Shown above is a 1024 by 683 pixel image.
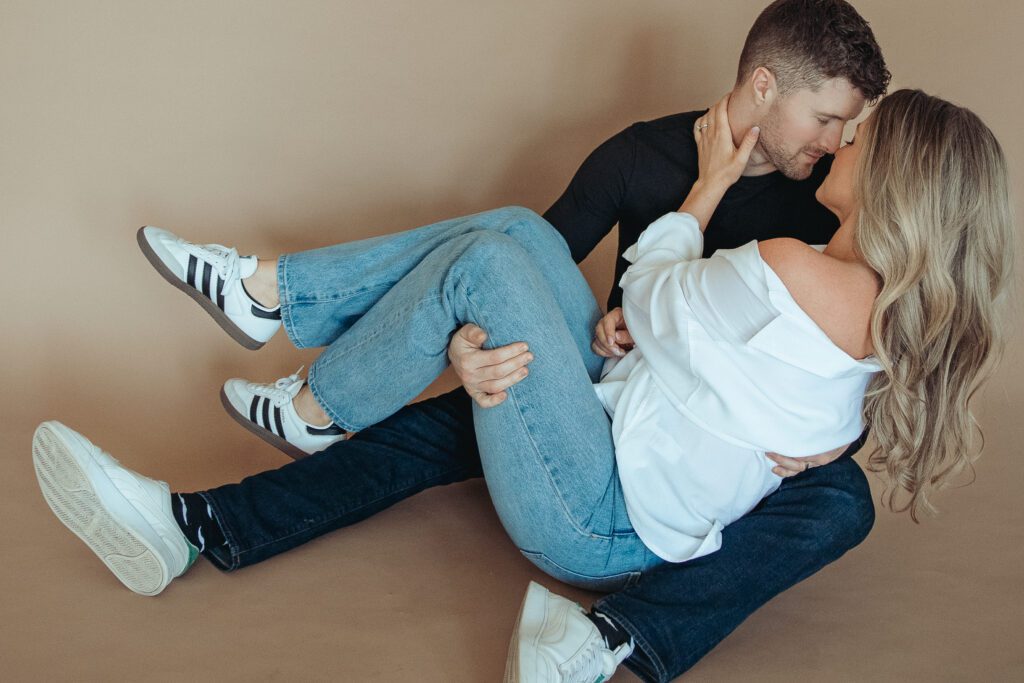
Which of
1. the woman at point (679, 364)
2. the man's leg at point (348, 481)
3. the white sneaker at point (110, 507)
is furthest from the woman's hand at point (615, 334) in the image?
the white sneaker at point (110, 507)

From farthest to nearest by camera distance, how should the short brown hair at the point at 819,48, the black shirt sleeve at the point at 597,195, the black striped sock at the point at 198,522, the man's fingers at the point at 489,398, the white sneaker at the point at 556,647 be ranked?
the black shirt sleeve at the point at 597,195 < the short brown hair at the point at 819,48 < the black striped sock at the point at 198,522 < the man's fingers at the point at 489,398 < the white sneaker at the point at 556,647

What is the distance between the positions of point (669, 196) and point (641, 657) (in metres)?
1.11

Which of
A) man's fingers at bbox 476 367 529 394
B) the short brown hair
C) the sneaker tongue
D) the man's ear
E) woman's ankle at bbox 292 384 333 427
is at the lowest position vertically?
woman's ankle at bbox 292 384 333 427

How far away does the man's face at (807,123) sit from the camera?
2100 mm

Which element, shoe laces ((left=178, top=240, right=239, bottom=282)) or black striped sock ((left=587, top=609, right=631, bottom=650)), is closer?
black striped sock ((left=587, top=609, right=631, bottom=650))

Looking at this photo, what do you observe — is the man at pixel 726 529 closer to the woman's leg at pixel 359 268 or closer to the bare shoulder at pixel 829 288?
the woman's leg at pixel 359 268

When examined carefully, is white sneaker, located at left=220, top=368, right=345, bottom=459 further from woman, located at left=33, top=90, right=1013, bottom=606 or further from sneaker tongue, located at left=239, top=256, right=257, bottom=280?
sneaker tongue, located at left=239, top=256, right=257, bottom=280

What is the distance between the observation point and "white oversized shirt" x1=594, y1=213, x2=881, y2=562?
1.54 meters

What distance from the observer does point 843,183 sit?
5.52 ft

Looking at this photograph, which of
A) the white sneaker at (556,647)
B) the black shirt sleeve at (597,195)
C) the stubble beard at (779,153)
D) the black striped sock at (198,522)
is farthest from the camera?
the black shirt sleeve at (597,195)

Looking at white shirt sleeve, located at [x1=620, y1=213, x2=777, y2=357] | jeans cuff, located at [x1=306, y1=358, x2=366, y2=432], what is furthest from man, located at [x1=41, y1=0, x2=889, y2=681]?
white shirt sleeve, located at [x1=620, y1=213, x2=777, y2=357]

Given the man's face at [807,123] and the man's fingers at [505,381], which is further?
the man's face at [807,123]

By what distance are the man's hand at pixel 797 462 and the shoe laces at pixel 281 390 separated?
918 mm

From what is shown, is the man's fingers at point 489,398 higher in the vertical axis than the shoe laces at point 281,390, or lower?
higher
